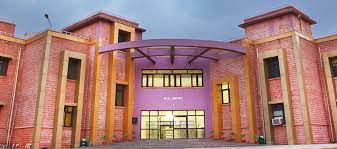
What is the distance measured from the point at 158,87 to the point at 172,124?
127 inches

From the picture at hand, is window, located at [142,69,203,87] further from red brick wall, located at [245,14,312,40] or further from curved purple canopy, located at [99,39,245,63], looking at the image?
red brick wall, located at [245,14,312,40]

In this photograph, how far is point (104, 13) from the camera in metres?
23.6

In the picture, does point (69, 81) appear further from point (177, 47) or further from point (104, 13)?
point (177, 47)

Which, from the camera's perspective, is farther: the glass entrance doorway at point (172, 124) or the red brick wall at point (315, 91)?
the glass entrance doorway at point (172, 124)

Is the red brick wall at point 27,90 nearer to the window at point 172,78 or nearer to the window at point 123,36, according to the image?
the window at point 123,36

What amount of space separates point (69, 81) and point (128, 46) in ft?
15.4

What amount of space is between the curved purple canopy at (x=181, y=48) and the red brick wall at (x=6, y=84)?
19.9 feet

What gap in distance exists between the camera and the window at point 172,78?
84.3 ft

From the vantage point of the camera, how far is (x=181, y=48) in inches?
904

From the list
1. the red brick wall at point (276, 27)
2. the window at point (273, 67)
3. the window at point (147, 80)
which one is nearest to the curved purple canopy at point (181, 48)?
the window at point (147, 80)

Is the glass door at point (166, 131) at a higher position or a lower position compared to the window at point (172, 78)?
lower

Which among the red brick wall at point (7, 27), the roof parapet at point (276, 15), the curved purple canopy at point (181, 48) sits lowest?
the curved purple canopy at point (181, 48)

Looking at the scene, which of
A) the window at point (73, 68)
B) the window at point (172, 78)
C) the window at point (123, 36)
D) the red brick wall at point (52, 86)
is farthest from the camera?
the window at point (172, 78)

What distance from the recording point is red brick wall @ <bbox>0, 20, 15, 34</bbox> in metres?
24.0
